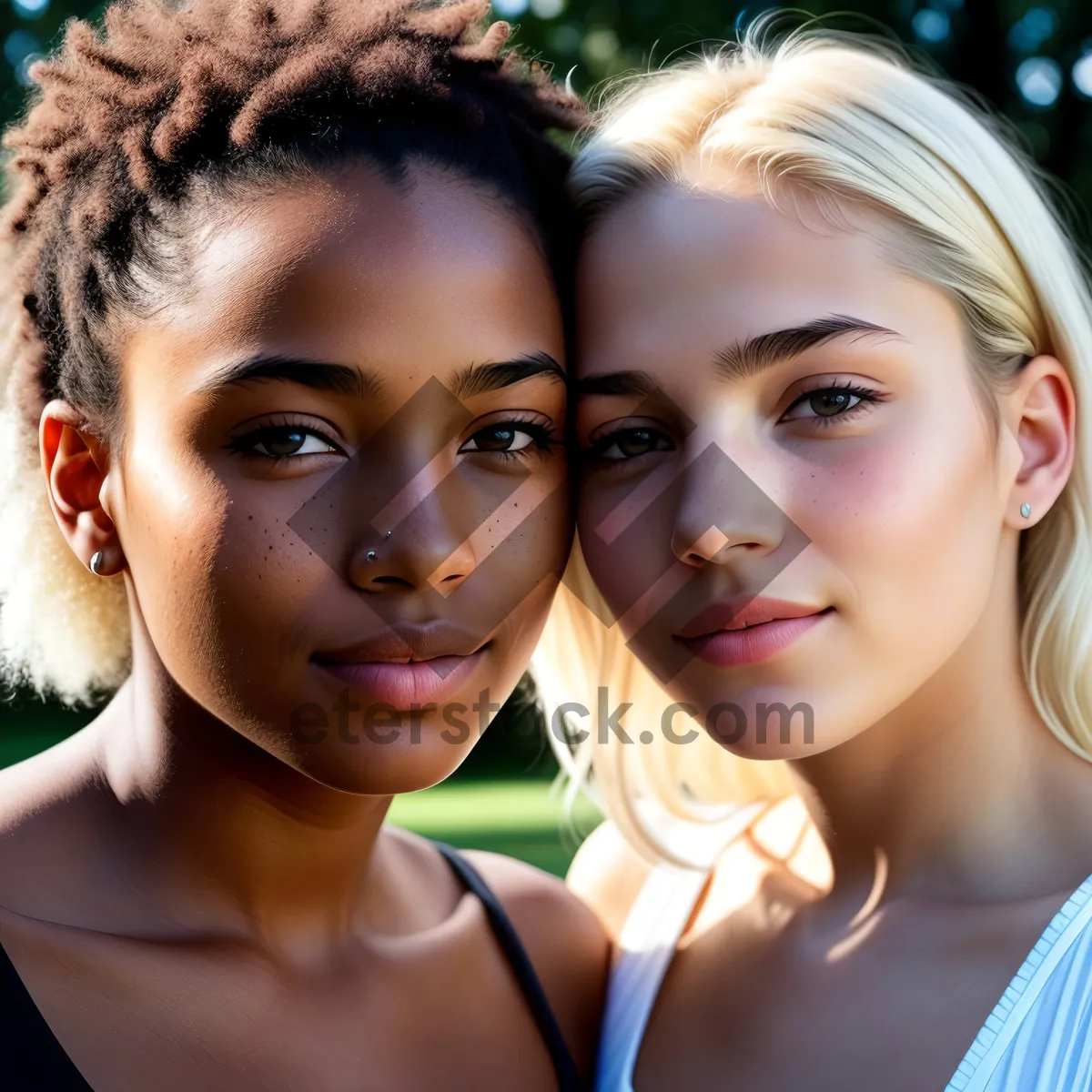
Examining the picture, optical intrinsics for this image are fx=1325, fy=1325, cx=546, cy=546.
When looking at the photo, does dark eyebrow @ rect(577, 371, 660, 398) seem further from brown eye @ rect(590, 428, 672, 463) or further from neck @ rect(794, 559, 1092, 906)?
neck @ rect(794, 559, 1092, 906)

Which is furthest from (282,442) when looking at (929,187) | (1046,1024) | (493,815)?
(493,815)

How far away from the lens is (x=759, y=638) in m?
2.13

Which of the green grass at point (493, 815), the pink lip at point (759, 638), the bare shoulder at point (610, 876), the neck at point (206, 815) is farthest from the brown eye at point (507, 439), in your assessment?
the green grass at point (493, 815)

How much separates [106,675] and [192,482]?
815 millimetres

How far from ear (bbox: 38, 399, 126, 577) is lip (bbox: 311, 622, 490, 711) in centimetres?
46

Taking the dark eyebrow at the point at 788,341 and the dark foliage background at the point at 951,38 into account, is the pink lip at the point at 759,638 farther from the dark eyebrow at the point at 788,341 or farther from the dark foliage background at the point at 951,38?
the dark foliage background at the point at 951,38

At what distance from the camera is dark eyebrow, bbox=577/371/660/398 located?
87.4 inches

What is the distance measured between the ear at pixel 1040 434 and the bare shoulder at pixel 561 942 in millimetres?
1250

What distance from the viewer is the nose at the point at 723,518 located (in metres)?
2.08

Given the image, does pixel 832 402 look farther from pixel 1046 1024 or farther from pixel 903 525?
pixel 1046 1024

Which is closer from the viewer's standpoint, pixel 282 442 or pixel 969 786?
pixel 282 442

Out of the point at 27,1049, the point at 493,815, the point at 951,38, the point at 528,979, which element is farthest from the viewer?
the point at 951,38

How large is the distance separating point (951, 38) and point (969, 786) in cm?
980

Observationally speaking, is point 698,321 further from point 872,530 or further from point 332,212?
point 332,212
